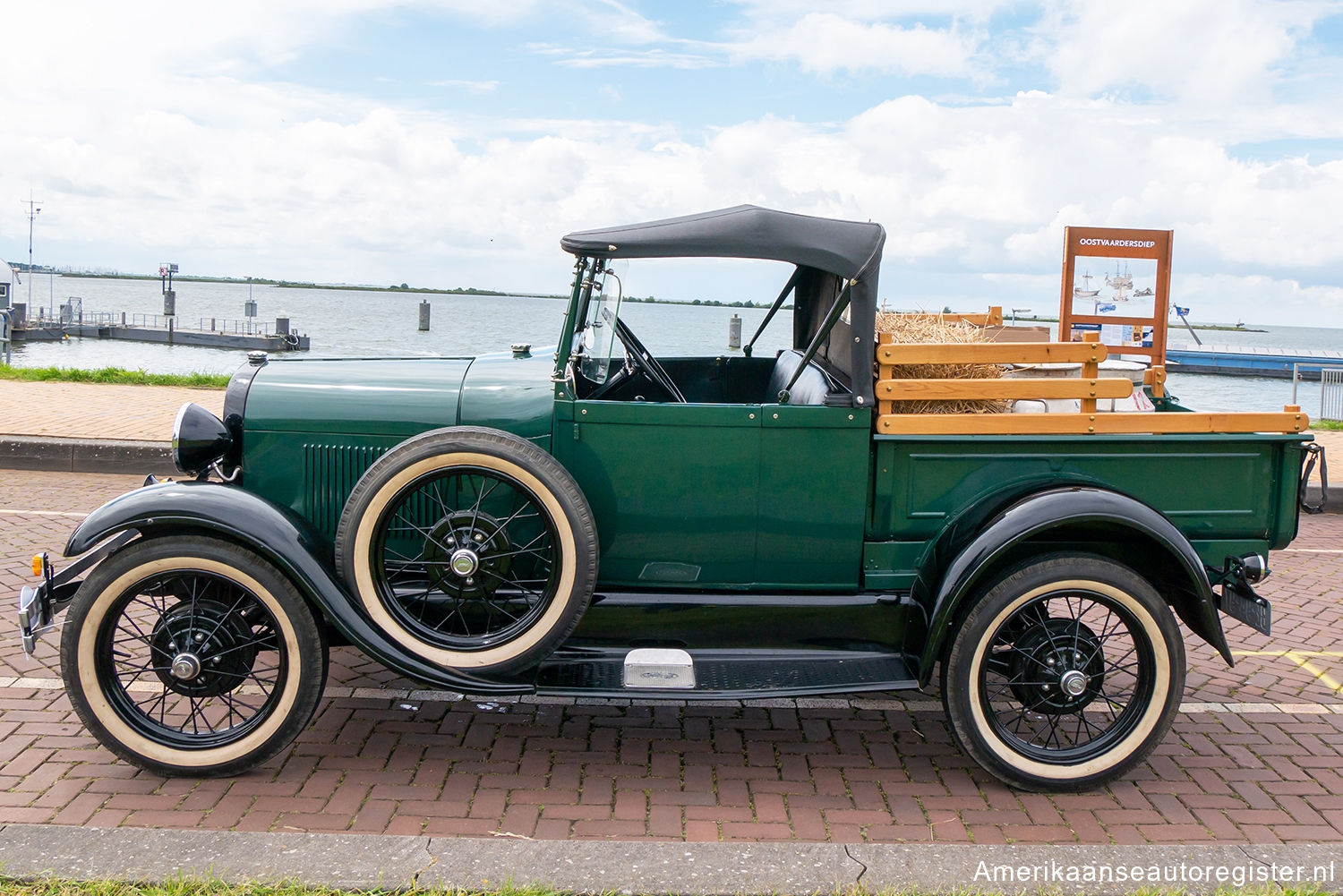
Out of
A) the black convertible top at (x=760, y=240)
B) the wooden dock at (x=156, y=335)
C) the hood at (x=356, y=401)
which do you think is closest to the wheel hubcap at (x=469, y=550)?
the hood at (x=356, y=401)

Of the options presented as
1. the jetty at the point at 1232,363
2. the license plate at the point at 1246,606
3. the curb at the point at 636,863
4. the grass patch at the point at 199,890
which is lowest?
the grass patch at the point at 199,890

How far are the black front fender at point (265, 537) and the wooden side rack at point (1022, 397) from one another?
65.4 inches

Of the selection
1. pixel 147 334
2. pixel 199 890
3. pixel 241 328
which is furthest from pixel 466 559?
pixel 241 328

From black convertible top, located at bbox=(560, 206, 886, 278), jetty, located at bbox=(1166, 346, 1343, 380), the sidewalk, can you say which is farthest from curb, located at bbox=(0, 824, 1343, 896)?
jetty, located at bbox=(1166, 346, 1343, 380)

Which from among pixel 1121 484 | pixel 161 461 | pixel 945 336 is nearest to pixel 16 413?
pixel 161 461

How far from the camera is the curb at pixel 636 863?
2576 mm

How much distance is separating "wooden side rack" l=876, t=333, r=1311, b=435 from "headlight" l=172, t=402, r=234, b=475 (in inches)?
95.9

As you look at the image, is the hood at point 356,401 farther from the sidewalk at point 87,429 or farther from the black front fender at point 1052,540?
the sidewalk at point 87,429

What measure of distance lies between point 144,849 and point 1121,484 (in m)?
3.32

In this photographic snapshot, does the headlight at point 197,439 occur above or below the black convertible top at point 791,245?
below

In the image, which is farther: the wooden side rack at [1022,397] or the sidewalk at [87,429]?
the sidewalk at [87,429]

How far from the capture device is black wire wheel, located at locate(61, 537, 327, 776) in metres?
3.15

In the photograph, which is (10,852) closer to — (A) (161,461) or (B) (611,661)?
(B) (611,661)

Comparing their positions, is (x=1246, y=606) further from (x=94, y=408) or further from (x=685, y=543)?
(x=94, y=408)
